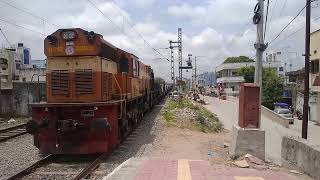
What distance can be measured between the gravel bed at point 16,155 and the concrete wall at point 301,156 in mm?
6850

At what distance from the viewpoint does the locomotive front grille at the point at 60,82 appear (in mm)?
14086

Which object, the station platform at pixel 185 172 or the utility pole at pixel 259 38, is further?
the utility pole at pixel 259 38

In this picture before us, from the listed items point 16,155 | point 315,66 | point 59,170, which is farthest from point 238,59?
point 59,170

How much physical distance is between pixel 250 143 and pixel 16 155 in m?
7.09

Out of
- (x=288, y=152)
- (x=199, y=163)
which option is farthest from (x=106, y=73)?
(x=288, y=152)

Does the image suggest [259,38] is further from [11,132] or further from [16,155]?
[11,132]

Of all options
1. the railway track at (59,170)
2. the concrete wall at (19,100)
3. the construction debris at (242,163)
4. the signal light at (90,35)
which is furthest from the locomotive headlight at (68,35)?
the concrete wall at (19,100)

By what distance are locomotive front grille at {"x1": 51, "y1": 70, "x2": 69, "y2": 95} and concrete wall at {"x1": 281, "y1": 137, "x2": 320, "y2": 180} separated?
260 inches

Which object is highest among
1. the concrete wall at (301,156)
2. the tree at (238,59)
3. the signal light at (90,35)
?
the tree at (238,59)

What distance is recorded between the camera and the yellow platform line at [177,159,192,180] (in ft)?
31.5

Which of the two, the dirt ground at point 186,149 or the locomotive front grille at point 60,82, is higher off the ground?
the locomotive front grille at point 60,82

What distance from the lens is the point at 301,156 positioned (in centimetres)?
1071

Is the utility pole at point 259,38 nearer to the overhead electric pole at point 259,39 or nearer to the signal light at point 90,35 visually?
the overhead electric pole at point 259,39

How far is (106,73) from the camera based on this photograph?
576 inches
